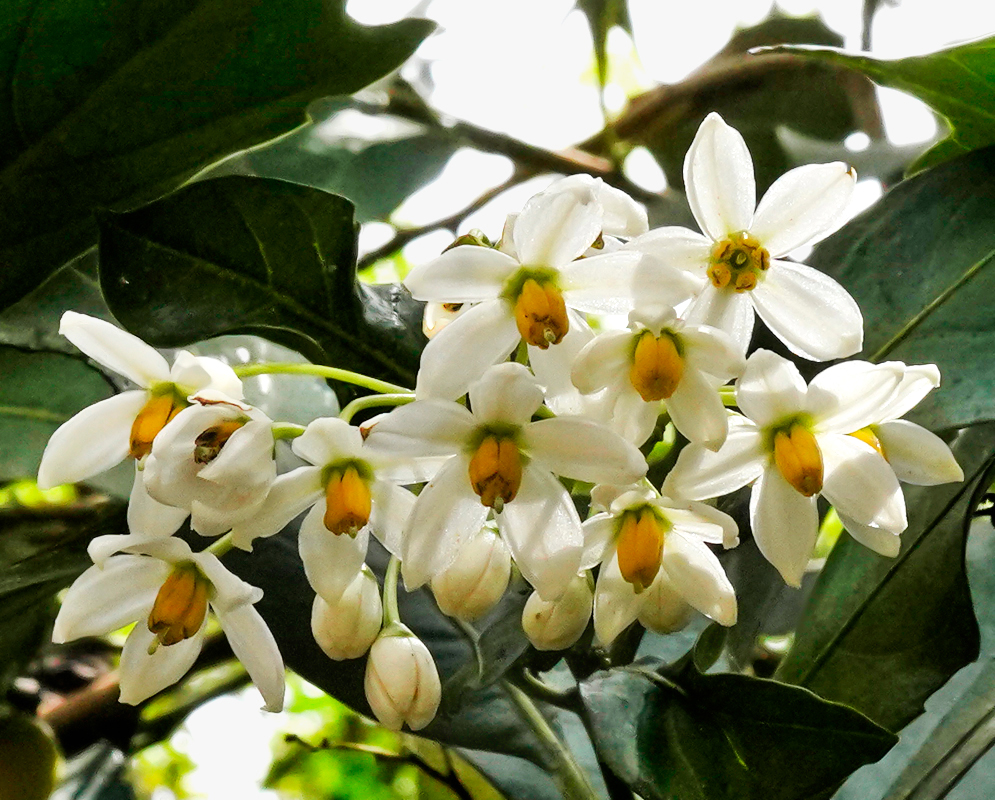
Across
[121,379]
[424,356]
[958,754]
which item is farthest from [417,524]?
[958,754]

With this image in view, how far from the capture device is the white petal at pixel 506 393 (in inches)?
18.4

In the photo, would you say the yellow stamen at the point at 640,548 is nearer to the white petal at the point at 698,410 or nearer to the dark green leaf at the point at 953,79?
the white petal at the point at 698,410

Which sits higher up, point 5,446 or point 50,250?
point 50,250

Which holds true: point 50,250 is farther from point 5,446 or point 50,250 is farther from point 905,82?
point 905,82

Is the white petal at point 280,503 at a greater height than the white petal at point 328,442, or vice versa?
the white petal at point 328,442

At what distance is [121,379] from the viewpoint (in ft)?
2.30

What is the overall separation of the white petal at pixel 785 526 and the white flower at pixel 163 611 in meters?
0.24

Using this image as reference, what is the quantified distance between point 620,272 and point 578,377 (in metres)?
0.06

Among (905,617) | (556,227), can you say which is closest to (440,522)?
(556,227)

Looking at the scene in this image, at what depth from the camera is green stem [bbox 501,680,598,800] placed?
67 centimetres

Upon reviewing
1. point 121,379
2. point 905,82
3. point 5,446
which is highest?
point 905,82

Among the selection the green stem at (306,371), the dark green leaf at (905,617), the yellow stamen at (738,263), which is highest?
the yellow stamen at (738,263)

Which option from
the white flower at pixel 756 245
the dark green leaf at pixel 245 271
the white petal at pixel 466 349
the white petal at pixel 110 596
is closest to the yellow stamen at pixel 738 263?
the white flower at pixel 756 245

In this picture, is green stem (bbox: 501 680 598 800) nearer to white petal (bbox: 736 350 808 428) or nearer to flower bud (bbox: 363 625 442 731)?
flower bud (bbox: 363 625 442 731)
